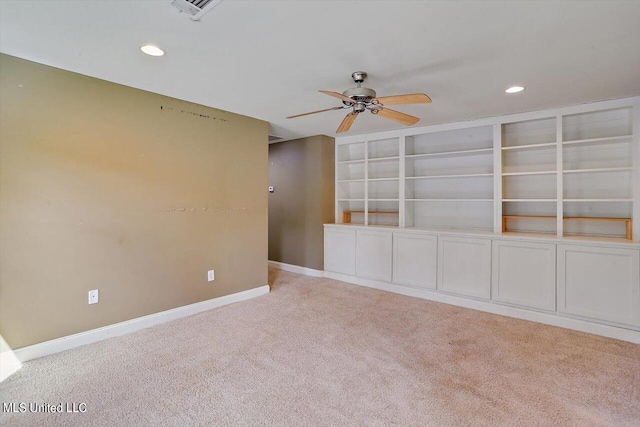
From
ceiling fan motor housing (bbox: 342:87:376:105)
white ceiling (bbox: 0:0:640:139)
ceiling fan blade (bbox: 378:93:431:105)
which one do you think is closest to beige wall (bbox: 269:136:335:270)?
white ceiling (bbox: 0:0:640:139)

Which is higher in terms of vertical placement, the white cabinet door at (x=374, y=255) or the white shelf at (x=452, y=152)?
the white shelf at (x=452, y=152)

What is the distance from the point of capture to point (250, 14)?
1774 mm

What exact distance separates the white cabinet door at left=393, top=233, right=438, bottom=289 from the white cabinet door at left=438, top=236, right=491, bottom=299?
9 centimetres

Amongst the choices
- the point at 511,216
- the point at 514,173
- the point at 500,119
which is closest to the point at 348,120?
the point at 500,119

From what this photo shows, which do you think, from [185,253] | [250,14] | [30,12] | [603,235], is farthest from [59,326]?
[603,235]

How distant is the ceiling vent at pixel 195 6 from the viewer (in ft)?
5.42

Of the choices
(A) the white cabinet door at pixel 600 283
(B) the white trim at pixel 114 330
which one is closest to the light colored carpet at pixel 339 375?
(B) the white trim at pixel 114 330

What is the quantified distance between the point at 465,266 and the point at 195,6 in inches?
147

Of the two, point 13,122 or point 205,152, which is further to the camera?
point 205,152

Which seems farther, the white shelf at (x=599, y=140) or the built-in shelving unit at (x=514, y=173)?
the built-in shelving unit at (x=514, y=173)

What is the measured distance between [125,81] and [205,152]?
1.02 m

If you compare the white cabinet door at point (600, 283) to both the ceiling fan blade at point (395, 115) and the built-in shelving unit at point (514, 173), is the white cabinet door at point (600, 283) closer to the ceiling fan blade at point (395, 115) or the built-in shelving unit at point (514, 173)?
the built-in shelving unit at point (514, 173)

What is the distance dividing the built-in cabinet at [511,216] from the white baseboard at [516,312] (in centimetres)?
2

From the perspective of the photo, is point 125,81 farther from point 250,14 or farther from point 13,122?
point 250,14
